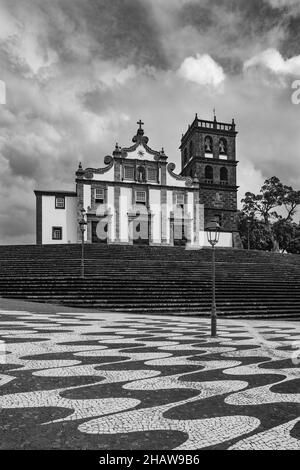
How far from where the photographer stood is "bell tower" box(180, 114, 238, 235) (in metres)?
48.8

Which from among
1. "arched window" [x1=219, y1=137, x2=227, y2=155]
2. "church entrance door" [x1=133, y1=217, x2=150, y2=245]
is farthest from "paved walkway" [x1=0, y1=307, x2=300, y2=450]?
"arched window" [x1=219, y1=137, x2=227, y2=155]

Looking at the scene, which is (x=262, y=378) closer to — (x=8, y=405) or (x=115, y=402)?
(x=115, y=402)

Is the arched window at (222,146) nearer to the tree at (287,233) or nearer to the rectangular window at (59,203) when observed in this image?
the tree at (287,233)

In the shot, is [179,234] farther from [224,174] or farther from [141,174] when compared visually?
[224,174]

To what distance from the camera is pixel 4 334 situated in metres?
8.33

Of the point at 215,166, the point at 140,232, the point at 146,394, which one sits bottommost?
the point at 146,394

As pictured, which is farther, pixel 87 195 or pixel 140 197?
pixel 140 197

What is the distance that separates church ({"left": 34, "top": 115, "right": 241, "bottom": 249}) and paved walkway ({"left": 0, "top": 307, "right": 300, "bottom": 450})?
34.6 metres

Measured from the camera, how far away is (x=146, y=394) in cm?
437

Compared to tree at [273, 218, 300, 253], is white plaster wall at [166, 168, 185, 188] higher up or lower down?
higher up

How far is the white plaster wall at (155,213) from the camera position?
4350 centimetres

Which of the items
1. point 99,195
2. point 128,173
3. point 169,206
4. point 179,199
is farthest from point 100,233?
point 179,199

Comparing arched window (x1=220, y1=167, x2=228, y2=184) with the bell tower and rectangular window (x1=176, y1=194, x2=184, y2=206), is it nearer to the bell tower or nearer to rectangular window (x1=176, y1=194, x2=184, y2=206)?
the bell tower

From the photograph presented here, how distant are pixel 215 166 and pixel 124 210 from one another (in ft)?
47.4
